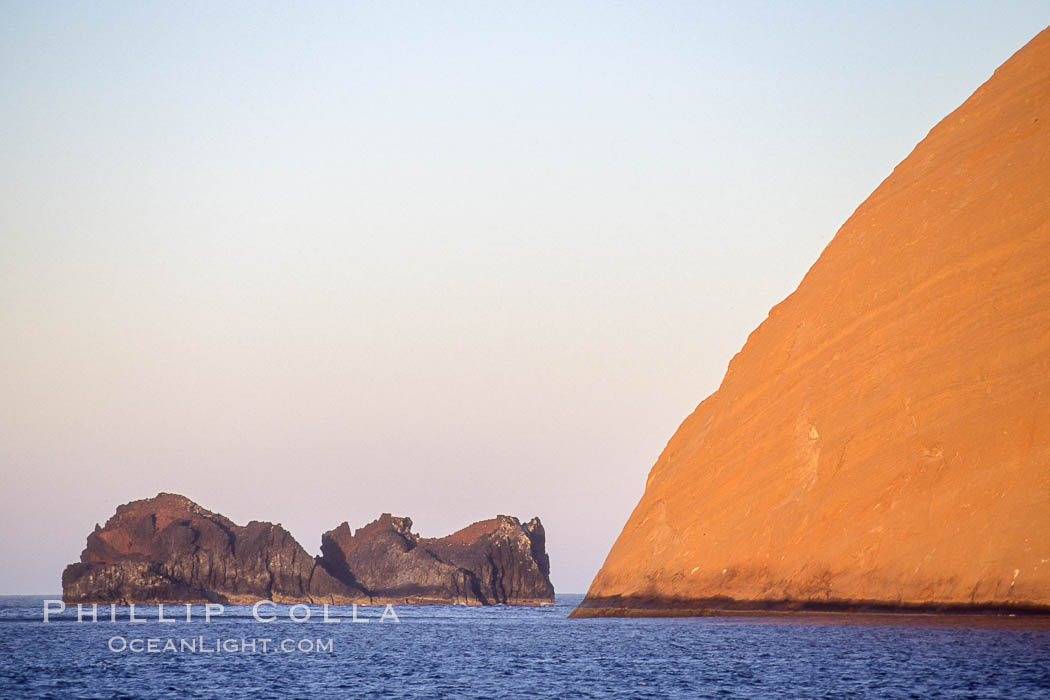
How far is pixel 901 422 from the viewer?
7188cm

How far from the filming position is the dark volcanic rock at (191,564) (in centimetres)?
15238

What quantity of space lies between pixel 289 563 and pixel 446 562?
27168 mm

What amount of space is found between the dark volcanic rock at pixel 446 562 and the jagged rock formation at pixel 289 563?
0.16 meters

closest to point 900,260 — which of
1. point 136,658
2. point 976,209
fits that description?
point 976,209

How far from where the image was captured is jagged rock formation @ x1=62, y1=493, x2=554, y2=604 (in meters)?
155

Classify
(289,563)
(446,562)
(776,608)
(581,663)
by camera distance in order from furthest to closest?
(446,562)
(289,563)
(776,608)
(581,663)

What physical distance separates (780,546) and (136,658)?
39.1 meters

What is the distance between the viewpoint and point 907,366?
73562 millimetres

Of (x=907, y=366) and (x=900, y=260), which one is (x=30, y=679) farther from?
(x=900, y=260)

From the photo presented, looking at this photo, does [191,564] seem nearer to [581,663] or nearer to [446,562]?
[446,562]

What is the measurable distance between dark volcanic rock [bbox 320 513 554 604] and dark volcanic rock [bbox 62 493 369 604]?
8.13m

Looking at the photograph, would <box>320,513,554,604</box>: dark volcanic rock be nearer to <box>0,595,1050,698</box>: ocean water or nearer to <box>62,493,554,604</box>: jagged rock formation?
<box>62,493,554,604</box>: jagged rock formation

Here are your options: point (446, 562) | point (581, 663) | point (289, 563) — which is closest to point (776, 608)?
point (581, 663)

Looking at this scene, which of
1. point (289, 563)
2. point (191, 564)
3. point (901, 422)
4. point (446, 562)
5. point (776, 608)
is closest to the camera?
point (901, 422)
